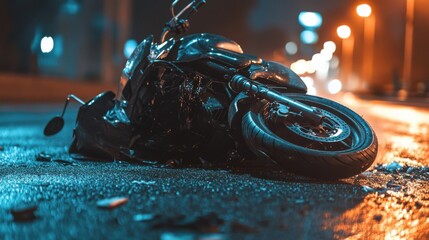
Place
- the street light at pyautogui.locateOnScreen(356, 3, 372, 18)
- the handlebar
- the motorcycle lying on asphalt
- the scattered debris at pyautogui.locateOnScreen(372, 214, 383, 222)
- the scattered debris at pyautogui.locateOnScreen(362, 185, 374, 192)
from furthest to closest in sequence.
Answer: the street light at pyautogui.locateOnScreen(356, 3, 372, 18) → the handlebar → the motorcycle lying on asphalt → the scattered debris at pyautogui.locateOnScreen(362, 185, 374, 192) → the scattered debris at pyautogui.locateOnScreen(372, 214, 383, 222)

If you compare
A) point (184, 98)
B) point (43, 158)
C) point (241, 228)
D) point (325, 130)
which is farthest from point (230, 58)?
point (241, 228)

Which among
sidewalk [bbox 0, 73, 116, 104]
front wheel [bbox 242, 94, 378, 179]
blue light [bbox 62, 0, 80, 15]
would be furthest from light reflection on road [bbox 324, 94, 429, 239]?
blue light [bbox 62, 0, 80, 15]

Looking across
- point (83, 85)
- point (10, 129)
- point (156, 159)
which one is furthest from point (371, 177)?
point (83, 85)

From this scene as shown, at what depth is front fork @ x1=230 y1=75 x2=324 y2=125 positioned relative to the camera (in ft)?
15.3

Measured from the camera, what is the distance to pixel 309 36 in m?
98.4

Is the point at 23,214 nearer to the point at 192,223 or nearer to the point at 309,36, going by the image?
the point at 192,223

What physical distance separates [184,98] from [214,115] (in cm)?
33

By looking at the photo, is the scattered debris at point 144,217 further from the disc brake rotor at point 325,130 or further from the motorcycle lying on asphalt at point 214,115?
the disc brake rotor at point 325,130

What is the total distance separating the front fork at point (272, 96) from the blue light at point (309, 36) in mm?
90190

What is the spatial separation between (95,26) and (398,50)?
2894cm

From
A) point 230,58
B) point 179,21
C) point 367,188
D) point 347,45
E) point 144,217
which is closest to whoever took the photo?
point 144,217

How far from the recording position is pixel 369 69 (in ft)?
180

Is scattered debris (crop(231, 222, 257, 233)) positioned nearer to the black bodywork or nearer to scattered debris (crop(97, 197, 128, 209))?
scattered debris (crop(97, 197, 128, 209))

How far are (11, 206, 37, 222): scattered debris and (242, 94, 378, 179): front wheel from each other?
1.85m
